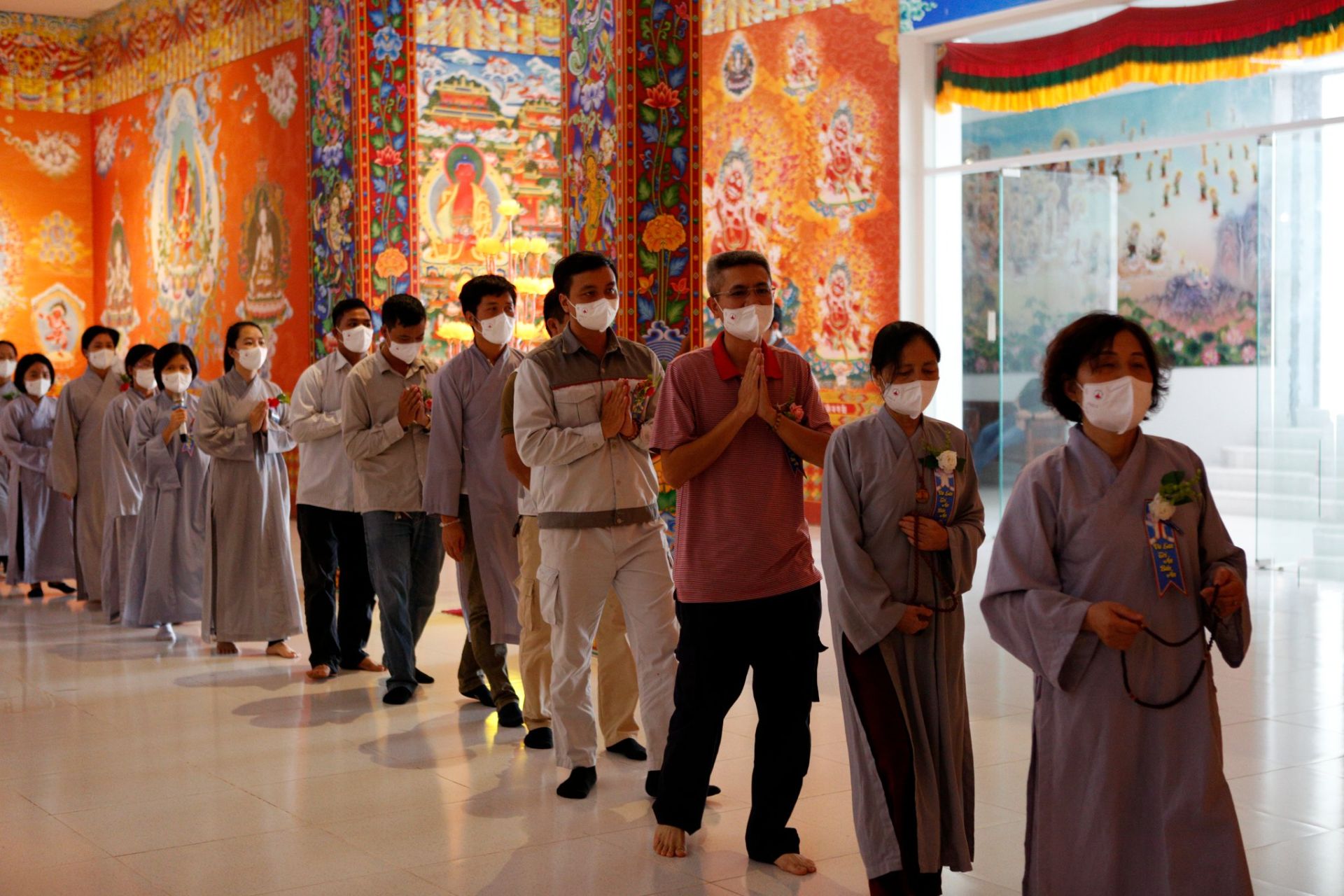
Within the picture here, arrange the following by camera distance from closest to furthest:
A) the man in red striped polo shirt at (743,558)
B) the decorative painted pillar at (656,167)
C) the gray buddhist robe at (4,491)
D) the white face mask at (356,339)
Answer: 1. the man in red striped polo shirt at (743,558)
2. the white face mask at (356,339)
3. the decorative painted pillar at (656,167)
4. the gray buddhist robe at (4,491)

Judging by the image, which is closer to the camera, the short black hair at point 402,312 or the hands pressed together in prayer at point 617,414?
the hands pressed together in prayer at point 617,414

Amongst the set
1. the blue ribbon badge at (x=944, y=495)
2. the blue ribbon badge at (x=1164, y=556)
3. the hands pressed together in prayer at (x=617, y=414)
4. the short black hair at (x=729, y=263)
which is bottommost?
the blue ribbon badge at (x=1164, y=556)

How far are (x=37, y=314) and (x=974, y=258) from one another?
11424 millimetres

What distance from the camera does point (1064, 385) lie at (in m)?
3.13

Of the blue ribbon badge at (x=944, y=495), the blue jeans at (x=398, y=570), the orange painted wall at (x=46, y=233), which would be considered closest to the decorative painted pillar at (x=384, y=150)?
the blue jeans at (x=398, y=570)

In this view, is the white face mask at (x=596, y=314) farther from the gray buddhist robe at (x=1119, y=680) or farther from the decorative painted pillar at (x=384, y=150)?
the decorative painted pillar at (x=384, y=150)

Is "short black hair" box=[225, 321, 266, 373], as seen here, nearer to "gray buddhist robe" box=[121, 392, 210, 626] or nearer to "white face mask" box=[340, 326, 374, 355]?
"white face mask" box=[340, 326, 374, 355]

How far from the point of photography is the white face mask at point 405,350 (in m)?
6.22

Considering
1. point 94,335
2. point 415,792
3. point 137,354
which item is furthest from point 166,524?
point 415,792

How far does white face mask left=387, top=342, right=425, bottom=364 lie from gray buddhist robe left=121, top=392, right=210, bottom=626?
6.93 feet

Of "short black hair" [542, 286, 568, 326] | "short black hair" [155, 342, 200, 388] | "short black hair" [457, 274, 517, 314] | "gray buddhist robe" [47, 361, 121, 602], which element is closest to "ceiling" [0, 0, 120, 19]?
"gray buddhist robe" [47, 361, 121, 602]

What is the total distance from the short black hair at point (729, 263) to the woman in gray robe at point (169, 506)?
15.0 feet

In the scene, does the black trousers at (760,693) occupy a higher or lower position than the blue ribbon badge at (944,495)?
lower

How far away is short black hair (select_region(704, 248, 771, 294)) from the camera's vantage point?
3.98 m
